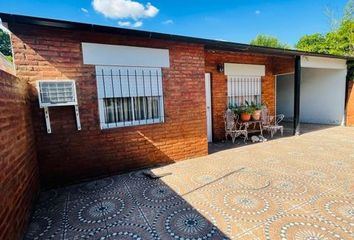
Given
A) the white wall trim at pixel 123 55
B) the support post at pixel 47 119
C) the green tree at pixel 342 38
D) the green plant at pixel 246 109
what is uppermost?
the green tree at pixel 342 38

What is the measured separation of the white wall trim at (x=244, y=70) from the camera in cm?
679

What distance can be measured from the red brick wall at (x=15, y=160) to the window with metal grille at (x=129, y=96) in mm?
1267

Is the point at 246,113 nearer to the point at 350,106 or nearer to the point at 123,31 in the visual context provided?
the point at 123,31

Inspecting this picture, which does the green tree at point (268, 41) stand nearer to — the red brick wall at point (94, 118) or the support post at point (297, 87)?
the support post at point (297, 87)

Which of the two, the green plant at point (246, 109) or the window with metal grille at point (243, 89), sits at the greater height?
the window with metal grille at point (243, 89)

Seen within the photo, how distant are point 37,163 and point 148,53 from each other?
2.93m

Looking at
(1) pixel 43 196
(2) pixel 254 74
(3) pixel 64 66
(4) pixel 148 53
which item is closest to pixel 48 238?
(1) pixel 43 196

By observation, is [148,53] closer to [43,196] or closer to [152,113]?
[152,113]

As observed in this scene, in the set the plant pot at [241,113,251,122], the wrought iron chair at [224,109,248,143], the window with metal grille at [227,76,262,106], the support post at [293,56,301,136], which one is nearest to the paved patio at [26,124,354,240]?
the wrought iron chair at [224,109,248,143]

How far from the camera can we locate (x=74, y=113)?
3.66 meters

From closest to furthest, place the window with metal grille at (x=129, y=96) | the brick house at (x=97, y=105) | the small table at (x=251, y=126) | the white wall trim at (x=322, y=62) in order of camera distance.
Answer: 1. the brick house at (x=97, y=105)
2. the window with metal grille at (x=129, y=96)
3. the small table at (x=251, y=126)
4. the white wall trim at (x=322, y=62)

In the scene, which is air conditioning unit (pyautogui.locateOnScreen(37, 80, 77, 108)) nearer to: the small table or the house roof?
the house roof

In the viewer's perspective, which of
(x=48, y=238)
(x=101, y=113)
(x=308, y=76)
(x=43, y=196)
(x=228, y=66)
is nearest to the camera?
(x=48, y=238)

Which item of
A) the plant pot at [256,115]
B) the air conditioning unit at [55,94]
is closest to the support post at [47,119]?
the air conditioning unit at [55,94]
